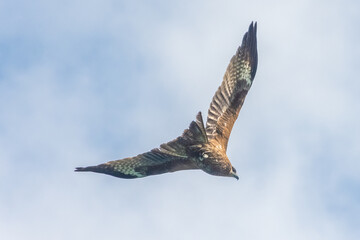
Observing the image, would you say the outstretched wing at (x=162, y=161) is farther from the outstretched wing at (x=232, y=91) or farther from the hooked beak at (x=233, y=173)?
the outstretched wing at (x=232, y=91)

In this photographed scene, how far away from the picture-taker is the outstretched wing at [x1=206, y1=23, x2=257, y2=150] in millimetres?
17234

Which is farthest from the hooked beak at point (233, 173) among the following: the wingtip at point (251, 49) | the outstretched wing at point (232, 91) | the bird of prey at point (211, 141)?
the wingtip at point (251, 49)

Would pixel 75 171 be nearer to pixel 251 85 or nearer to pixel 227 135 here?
pixel 227 135

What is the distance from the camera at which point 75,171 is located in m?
15.9

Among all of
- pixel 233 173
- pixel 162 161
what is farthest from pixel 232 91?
pixel 162 161

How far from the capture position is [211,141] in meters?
16.6

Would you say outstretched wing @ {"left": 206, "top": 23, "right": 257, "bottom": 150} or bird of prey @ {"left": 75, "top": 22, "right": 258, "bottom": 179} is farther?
outstretched wing @ {"left": 206, "top": 23, "right": 257, "bottom": 150}

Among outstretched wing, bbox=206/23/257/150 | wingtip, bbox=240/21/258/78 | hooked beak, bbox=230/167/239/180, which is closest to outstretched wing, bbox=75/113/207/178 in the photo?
hooked beak, bbox=230/167/239/180

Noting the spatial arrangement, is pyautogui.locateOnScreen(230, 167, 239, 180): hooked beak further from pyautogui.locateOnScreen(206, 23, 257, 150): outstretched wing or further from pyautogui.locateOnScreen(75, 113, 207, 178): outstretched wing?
pyautogui.locateOnScreen(75, 113, 207, 178): outstretched wing

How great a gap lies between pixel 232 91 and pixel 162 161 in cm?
317

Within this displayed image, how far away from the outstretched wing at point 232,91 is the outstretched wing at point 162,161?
4.34ft

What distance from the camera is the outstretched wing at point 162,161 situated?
15.1 m

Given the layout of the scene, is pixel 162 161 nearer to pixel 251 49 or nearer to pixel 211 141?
pixel 211 141

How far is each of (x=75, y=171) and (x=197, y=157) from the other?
311cm
